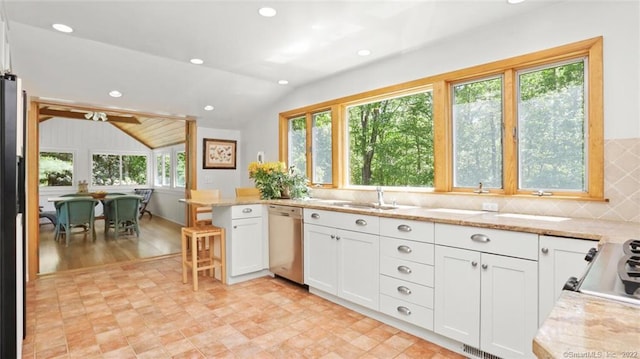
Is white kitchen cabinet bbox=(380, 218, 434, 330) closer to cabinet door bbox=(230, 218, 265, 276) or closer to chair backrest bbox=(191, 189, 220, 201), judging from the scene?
cabinet door bbox=(230, 218, 265, 276)

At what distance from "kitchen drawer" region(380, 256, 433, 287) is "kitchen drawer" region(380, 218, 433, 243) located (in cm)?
19

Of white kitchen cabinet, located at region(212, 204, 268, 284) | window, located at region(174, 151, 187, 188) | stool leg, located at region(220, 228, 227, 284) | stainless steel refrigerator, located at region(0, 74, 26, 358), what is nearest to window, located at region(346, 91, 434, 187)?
white kitchen cabinet, located at region(212, 204, 268, 284)

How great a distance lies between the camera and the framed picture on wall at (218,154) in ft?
17.5

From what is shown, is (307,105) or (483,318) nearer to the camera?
(483,318)

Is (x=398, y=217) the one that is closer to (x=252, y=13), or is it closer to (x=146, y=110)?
(x=252, y=13)

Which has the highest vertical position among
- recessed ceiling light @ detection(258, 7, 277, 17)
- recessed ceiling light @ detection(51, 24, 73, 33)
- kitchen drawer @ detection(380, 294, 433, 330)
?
recessed ceiling light @ detection(51, 24, 73, 33)

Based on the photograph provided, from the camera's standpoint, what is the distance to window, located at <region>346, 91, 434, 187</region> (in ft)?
10.5

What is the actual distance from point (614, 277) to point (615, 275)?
0.03 m

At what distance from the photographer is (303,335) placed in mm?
2428

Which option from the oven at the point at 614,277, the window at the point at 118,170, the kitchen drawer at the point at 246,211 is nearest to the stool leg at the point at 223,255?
the kitchen drawer at the point at 246,211

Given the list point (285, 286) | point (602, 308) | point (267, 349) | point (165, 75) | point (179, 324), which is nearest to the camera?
point (602, 308)

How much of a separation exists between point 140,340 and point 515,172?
3.07 m

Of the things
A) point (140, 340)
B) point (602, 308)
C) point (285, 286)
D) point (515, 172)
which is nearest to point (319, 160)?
point (285, 286)

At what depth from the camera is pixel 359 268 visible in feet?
9.14
